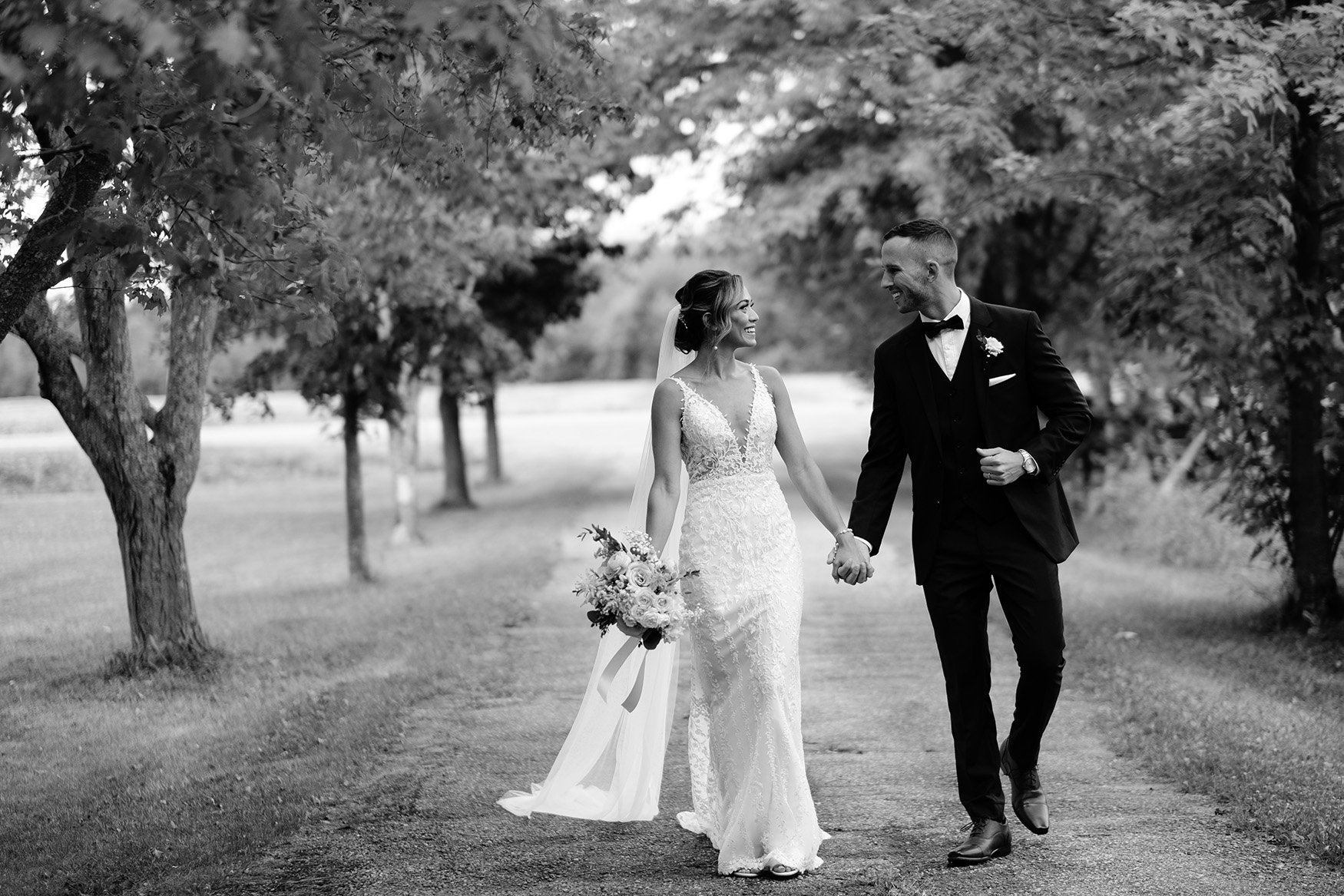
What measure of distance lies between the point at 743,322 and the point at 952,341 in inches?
34.0

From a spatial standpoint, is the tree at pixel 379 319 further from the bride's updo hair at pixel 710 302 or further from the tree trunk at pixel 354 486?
the bride's updo hair at pixel 710 302

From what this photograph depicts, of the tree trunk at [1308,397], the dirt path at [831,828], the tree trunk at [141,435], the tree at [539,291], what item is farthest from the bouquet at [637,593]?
the tree at [539,291]

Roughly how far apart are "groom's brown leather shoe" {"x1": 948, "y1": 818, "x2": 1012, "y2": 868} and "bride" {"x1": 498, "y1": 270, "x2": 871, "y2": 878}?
21.7 inches

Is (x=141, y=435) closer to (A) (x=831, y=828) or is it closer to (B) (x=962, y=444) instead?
(A) (x=831, y=828)

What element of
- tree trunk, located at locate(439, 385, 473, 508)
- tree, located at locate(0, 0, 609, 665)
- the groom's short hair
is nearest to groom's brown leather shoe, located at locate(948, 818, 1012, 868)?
the groom's short hair

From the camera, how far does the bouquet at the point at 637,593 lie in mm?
5328

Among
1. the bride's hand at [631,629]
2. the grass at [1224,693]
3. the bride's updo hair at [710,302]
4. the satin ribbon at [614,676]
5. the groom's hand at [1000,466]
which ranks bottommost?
the grass at [1224,693]

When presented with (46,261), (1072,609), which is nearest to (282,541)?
(1072,609)

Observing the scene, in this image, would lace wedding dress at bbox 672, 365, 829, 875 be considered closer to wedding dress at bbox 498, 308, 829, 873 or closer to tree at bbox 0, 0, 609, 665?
wedding dress at bbox 498, 308, 829, 873

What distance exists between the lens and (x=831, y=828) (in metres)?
5.82

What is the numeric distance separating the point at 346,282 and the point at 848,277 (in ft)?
58.8

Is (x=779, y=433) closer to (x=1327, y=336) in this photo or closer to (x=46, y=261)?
(x=46, y=261)

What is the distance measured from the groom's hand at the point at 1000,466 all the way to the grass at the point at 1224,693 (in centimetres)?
192

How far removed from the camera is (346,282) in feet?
25.2
